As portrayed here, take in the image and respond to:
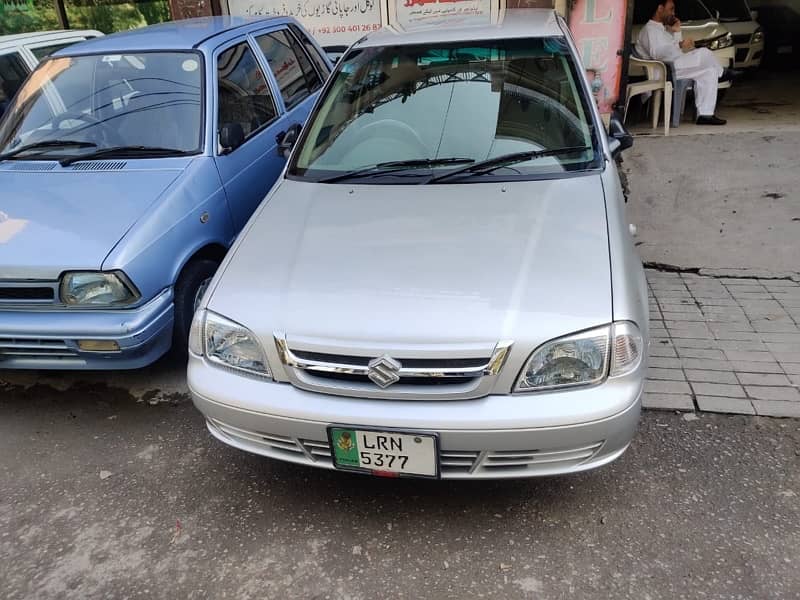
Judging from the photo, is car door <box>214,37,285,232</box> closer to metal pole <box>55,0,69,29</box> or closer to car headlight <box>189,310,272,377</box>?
car headlight <box>189,310,272,377</box>

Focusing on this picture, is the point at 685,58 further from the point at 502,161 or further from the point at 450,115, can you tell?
the point at 502,161

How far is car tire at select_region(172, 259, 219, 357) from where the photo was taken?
10.9 ft

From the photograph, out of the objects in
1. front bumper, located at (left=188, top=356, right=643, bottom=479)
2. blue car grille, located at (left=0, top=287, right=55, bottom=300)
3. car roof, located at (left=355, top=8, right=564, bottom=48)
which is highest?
car roof, located at (left=355, top=8, right=564, bottom=48)

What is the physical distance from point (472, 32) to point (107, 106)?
2330mm

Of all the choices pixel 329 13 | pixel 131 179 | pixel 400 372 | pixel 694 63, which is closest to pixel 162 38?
pixel 131 179

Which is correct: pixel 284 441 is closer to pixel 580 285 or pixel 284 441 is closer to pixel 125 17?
pixel 580 285

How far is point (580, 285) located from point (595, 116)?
1313 millimetres

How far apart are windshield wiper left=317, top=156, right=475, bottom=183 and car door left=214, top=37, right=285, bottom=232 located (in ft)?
3.15

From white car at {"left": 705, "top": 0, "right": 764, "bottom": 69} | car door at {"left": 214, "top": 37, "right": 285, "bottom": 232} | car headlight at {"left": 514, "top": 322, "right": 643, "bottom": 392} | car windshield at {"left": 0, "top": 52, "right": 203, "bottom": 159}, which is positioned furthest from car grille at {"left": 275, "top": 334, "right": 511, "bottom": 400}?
white car at {"left": 705, "top": 0, "right": 764, "bottom": 69}

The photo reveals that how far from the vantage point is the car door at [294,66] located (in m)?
4.82

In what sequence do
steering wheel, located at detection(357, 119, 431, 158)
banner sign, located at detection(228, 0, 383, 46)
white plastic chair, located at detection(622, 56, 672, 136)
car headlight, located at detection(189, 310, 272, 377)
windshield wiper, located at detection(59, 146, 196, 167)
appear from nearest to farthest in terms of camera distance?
car headlight, located at detection(189, 310, 272, 377), steering wheel, located at detection(357, 119, 431, 158), windshield wiper, located at detection(59, 146, 196, 167), white plastic chair, located at detection(622, 56, 672, 136), banner sign, located at detection(228, 0, 383, 46)

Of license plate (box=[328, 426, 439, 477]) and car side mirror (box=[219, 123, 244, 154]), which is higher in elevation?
car side mirror (box=[219, 123, 244, 154])

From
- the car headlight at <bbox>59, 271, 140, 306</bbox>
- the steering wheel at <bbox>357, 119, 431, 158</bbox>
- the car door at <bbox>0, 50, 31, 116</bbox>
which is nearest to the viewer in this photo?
the car headlight at <bbox>59, 271, 140, 306</bbox>

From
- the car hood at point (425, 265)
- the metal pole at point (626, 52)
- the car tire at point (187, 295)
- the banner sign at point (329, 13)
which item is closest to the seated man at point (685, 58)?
the metal pole at point (626, 52)
